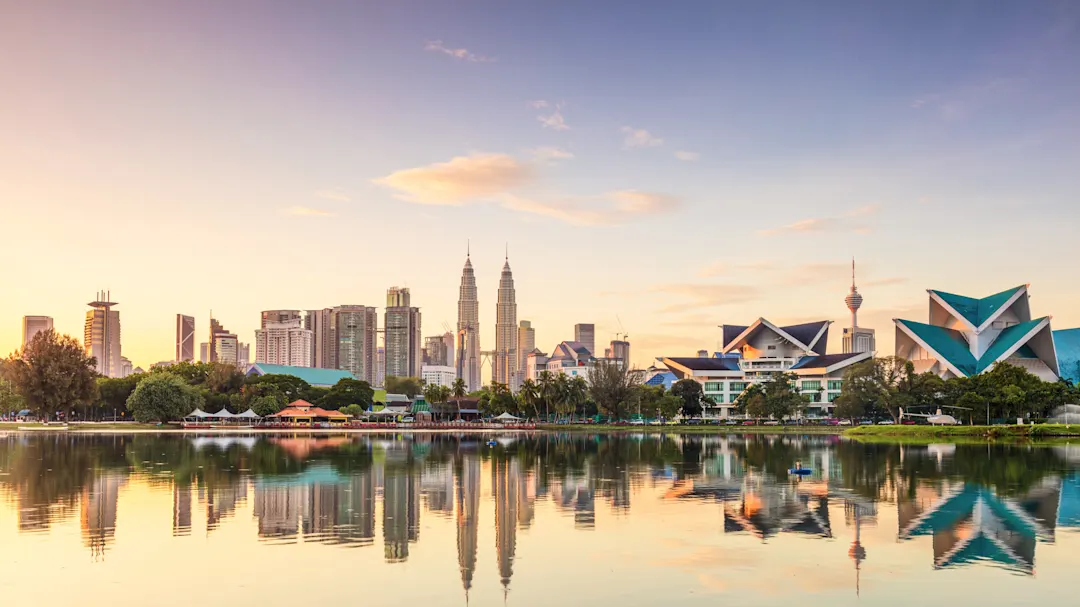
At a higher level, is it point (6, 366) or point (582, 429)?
point (6, 366)

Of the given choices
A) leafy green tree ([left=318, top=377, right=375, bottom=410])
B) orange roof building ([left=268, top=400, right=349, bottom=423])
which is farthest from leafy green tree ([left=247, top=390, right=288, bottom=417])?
leafy green tree ([left=318, top=377, right=375, bottom=410])

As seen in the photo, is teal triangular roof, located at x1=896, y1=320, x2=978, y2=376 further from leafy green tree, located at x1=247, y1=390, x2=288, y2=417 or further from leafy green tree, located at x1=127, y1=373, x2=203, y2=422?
leafy green tree, located at x1=127, y1=373, x2=203, y2=422

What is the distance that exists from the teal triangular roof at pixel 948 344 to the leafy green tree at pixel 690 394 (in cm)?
3097

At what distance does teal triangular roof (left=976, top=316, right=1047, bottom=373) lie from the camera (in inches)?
4887

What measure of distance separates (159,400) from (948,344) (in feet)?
349

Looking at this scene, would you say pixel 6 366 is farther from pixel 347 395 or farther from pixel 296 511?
pixel 296 511

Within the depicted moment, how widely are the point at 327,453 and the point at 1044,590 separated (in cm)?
5119

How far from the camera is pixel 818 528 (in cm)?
2638

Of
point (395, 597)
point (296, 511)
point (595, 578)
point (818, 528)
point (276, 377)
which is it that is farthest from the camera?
point (276, 377)

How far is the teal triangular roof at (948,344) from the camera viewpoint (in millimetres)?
125750

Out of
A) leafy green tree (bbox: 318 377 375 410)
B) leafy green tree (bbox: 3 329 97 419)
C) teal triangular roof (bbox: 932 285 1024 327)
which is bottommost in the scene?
leafy green tree (bbox: 318 377 375 410)

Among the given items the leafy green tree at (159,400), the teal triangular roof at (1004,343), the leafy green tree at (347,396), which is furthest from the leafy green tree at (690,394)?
the leafy green tree at (159,400)

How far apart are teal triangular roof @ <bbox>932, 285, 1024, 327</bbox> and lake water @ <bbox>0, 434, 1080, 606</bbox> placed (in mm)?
88070

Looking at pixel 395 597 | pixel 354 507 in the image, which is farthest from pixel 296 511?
pixel 395 597
